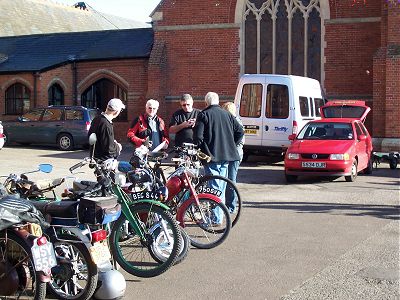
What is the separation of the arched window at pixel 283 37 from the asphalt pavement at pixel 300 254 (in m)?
11.1

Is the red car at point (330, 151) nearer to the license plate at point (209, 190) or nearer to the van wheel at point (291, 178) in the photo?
the van wheel at point (291, 178)

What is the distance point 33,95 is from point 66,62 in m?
2.03

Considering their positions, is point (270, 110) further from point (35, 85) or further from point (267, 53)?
point (35, 85)

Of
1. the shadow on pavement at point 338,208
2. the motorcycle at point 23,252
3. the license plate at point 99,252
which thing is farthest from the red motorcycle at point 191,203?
the shadow on pavement at point 338,208

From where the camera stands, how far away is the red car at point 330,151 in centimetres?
1380

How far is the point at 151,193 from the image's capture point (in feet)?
21.9

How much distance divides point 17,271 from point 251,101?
529 inches

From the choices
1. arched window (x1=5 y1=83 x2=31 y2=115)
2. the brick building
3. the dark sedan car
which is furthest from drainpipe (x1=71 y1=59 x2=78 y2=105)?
the dark sedan car

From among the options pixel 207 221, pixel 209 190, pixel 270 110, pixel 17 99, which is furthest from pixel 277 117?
pixel 17 99

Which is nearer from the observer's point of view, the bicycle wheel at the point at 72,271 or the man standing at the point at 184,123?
the bicycle wheel at the point at 72,271

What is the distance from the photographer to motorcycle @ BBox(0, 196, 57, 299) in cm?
491

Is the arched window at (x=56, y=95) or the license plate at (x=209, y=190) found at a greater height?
the arched window at (x=56, y=95)

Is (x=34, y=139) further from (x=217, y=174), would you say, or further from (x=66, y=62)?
(x=217, y=174)

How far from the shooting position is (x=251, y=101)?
17984 millimetres
